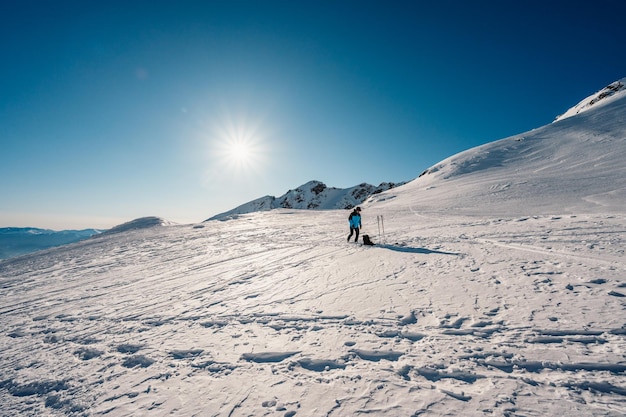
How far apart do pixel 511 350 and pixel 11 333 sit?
11.6 metres

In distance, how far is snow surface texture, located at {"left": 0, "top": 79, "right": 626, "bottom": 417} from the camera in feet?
11.6

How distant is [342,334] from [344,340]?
208 mm

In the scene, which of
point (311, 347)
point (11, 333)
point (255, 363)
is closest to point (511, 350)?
point (311, 347)

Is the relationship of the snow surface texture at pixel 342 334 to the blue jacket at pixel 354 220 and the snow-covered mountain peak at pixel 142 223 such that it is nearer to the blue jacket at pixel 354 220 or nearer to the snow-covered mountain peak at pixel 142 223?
the blue jacket at pixel 354 220

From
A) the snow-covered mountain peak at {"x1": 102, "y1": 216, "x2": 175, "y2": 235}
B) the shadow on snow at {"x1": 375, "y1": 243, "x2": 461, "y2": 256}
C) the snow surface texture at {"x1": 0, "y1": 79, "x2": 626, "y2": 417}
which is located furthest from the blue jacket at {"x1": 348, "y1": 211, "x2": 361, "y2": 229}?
the snow-covered mountain peak at {"x1": 102, "y1": 216, "x2": 175, "y2": 235}

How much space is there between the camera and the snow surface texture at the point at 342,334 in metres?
3.54

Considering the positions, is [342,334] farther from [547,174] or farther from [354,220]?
[547,174]

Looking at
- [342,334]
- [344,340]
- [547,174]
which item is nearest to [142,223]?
[342,334]

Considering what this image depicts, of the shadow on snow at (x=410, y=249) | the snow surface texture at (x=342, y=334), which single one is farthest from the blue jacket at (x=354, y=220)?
the snow surface texture at (x=342, y=334)

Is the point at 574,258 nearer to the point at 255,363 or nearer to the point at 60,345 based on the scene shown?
the point at 255,363

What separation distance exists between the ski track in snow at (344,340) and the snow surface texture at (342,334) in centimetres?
3

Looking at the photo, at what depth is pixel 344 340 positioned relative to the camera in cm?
491

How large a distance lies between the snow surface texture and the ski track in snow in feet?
0.10

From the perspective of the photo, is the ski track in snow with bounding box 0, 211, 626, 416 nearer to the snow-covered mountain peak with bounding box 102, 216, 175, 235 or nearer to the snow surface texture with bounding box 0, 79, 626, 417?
the snow surface texture with bounding box 0, 79, 626, 417
